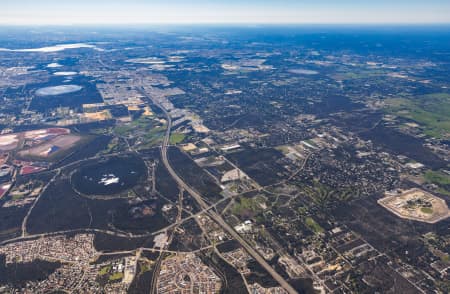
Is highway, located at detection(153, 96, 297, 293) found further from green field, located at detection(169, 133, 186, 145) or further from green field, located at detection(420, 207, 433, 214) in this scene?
green field, located at detection(420, 207, 433, 214)

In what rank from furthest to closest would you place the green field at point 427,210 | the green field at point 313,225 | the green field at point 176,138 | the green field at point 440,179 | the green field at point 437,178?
the green field at point 176,138 → the green field at point 437,178 → the green field at point 440,179 → the green field at point 427,210 → the green field at point 313,225

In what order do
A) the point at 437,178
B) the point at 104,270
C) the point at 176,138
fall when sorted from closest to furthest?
the point at 104,270 < the point at 437,178 < the point at 176,138

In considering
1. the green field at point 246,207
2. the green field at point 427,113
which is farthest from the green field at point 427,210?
the green field at point 427,113

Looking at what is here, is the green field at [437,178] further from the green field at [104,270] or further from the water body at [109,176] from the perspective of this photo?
the green field at [104,270]

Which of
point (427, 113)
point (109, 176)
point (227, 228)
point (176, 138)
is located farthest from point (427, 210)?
point (427, 113)

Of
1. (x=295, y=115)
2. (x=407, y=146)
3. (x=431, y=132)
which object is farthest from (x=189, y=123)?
(x=431, y=132)

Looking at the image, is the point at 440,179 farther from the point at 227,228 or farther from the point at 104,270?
the point at 104,270

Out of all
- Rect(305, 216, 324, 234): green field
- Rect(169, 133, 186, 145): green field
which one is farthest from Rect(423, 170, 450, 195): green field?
Rect(169, 133, 186, 145): green field
